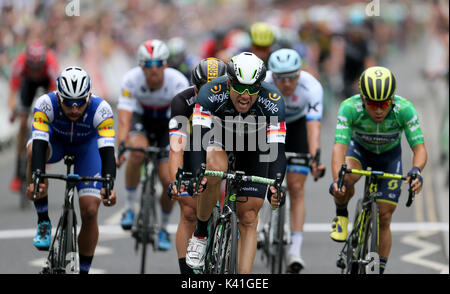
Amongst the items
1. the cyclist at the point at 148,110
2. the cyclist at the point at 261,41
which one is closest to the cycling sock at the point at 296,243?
the cyclist at the point at 148,110

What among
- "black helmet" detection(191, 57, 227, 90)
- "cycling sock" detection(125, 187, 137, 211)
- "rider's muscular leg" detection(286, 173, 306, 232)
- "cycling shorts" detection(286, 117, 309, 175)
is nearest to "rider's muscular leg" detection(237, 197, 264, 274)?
"black helmet" detection(191, 57, 227, 90)

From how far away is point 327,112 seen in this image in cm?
2412

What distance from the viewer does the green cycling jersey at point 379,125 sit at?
8219 mm

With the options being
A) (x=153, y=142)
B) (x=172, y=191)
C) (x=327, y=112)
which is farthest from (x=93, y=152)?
(x=327, y=112)

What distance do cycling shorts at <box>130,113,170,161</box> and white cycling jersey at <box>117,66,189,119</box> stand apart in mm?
132

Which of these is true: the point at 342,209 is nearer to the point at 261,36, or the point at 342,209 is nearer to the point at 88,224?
the point at 88,224

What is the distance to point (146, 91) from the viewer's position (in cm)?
1059

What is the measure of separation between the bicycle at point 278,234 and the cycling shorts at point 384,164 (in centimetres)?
77

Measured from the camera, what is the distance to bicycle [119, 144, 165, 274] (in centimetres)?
1003

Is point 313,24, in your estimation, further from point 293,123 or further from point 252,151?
point 252,151

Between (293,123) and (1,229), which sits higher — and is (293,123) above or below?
above

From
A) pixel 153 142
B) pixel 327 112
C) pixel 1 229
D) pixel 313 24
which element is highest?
pixel 313 24
